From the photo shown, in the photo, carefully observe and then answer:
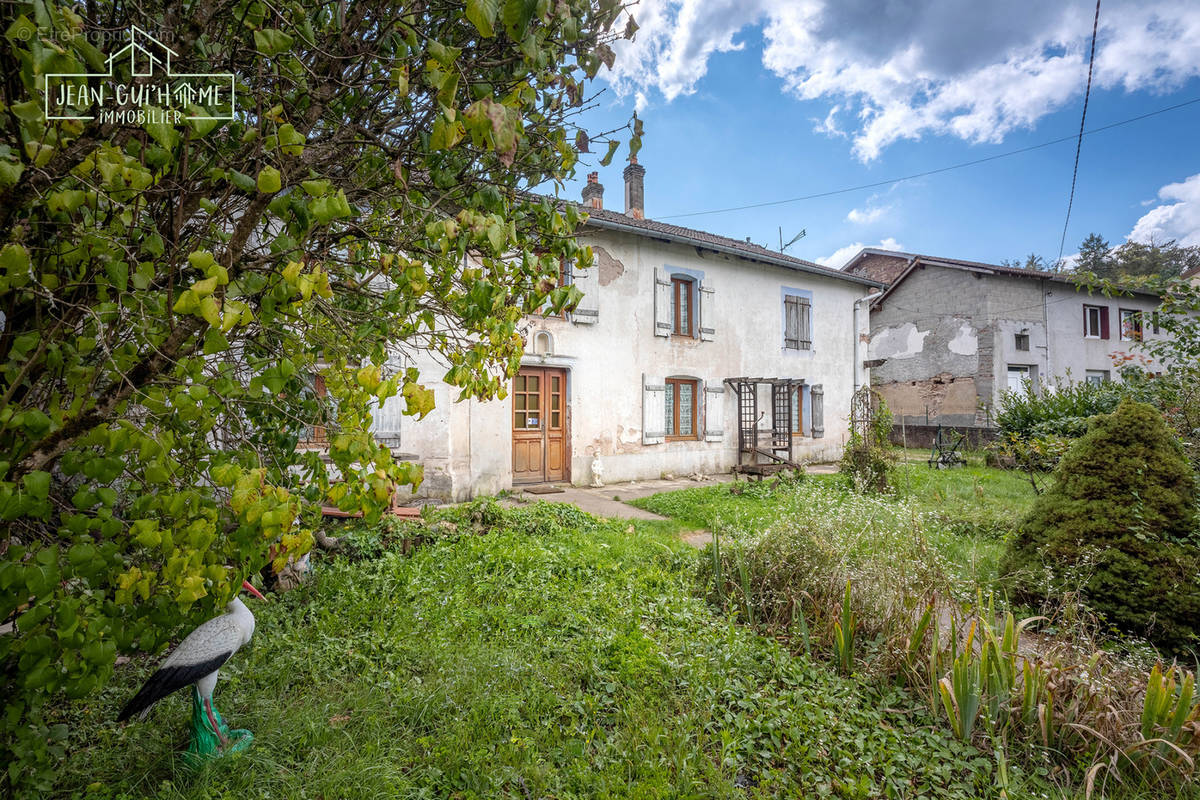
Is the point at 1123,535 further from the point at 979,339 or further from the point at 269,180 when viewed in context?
the point at 979,339

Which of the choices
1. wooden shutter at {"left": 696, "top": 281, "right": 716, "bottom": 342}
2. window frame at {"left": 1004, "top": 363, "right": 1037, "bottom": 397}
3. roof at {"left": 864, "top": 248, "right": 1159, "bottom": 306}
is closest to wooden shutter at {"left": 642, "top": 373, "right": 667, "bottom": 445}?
wooden shutter at {"left": 696, "top": 281, "right": 716, "bottom": 342}

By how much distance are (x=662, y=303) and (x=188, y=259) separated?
32.2 ft

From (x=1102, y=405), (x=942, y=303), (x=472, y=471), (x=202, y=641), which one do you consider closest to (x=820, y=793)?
(x=202, y=641)

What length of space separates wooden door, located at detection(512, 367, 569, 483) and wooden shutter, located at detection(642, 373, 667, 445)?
1734 millimetres

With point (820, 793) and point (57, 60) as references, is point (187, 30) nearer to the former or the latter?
point (57, 60)

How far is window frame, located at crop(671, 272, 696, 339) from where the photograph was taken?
10883 millimetres

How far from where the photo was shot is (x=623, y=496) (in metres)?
8.74

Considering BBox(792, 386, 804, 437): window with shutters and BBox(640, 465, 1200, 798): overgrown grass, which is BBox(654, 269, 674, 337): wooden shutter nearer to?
BBox(792, 386, 804, 437): window with shutters

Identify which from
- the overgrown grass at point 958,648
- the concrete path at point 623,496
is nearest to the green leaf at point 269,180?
the overgrown grass at point 958,648

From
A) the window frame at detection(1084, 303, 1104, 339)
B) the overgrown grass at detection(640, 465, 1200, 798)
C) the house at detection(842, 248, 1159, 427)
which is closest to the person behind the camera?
the overgrown grass at detection(640, 465, 1200, 798)

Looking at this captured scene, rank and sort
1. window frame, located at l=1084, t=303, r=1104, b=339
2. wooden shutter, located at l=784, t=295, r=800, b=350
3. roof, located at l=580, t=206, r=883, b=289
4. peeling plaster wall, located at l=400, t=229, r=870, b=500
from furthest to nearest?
1. window frame, located at l=1084, t=303, r=1104, b=339
2. wooden shutter, located at l=784, t=295, r=800, b=350
3. roof, located at l=580, t=206, r=883, b=289
4. peeling plaster wall, located at l=400, t=229, r=870, b=500

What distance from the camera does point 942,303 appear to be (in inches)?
665

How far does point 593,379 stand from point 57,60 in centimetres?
870

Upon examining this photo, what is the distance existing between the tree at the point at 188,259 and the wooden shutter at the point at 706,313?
30.5ft
